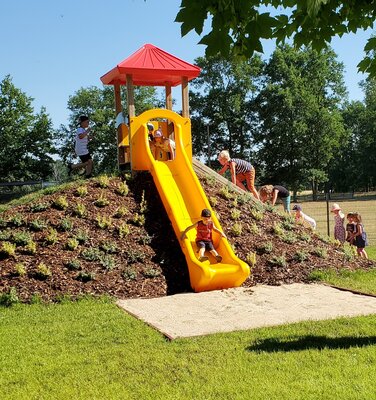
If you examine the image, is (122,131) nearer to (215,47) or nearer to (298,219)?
(298,219)

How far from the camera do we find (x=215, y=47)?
367 centimetres

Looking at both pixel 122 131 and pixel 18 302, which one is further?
pixel 122 131

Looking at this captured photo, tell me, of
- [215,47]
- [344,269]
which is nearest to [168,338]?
[215,47]

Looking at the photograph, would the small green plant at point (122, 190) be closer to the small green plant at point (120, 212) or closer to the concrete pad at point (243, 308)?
the small green plant at point (120, 212)

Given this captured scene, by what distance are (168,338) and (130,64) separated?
8052 mm

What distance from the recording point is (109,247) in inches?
369

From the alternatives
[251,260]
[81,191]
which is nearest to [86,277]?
[81,191]

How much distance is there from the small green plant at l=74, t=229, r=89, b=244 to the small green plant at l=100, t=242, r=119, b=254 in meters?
0.36

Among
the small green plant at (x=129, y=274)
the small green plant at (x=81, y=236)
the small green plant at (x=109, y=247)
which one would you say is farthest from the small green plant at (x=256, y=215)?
the small green plant at (x=81, y=236)

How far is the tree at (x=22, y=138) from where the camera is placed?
44.6m

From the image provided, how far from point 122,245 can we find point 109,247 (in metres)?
0.31

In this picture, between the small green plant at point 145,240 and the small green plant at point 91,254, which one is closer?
the small green plant at point 91,254

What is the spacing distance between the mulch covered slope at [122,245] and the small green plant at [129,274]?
0.03ft

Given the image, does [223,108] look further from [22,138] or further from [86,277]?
[86,277]
